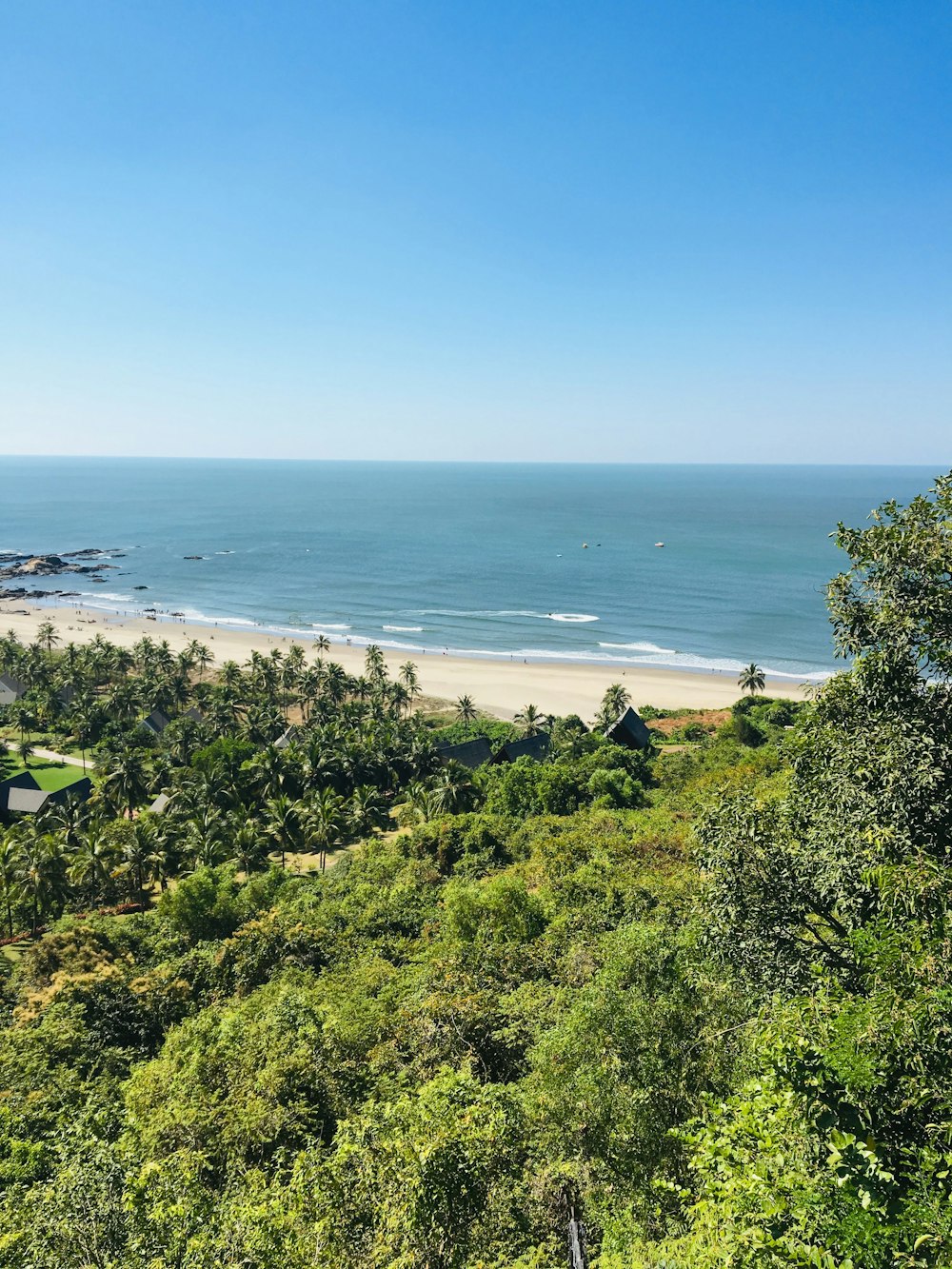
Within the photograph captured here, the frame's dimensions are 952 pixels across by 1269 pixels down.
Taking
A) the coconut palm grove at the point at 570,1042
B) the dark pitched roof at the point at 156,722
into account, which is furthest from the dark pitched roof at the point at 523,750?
the dark pitched roof at the point at 156,722

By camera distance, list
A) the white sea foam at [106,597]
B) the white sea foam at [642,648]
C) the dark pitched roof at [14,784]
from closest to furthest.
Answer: the dark pitched roof at [14,784], the white sea foam at [642,648], the white sea foam at [106,597]

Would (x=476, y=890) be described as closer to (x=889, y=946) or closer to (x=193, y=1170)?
(x=193, y=1170)

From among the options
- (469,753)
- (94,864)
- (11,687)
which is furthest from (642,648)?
(11,687)

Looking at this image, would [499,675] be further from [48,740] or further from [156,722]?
[48,740]

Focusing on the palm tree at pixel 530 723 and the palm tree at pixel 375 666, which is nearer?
the palm tree at pixel 530 723

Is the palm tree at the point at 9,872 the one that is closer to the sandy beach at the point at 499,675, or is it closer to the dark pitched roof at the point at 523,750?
the dark pitched roof at the point at 523,750

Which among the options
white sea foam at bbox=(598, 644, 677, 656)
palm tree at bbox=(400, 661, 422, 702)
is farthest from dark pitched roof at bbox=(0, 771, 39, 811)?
white sea foam at bbox=(598, 644, 677, 656)
